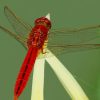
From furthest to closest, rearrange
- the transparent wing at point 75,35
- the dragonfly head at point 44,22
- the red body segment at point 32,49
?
the dragonfly head at point 44,22
the transparent wing at point 75,35
the red body segment at point 32,49

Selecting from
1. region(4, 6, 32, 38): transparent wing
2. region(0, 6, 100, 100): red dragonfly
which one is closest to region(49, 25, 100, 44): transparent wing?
region(0, 6, 100, 100): red dragonfly

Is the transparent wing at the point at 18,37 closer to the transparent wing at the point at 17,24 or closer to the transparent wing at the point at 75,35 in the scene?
the transparent wing at the point at 17,24

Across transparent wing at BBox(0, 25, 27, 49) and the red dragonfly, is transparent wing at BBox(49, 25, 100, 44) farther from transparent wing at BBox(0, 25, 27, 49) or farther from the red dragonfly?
transparent wing at BBox(0, 25, 27, 49)

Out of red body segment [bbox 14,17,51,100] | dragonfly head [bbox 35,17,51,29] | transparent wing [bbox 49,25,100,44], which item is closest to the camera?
red body segment [bbox 14,17,51,100]

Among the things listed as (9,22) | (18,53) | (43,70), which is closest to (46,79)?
(43,70)

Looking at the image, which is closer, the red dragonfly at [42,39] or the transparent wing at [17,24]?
the red dragonfly at [42,39]

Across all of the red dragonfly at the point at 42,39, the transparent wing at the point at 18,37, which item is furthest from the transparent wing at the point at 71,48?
the transparent wing at the point at 18,37

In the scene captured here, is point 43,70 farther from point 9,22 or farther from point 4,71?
point 9,22

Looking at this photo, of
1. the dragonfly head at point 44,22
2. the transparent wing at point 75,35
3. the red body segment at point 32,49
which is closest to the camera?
the red body segment at point 32,49
